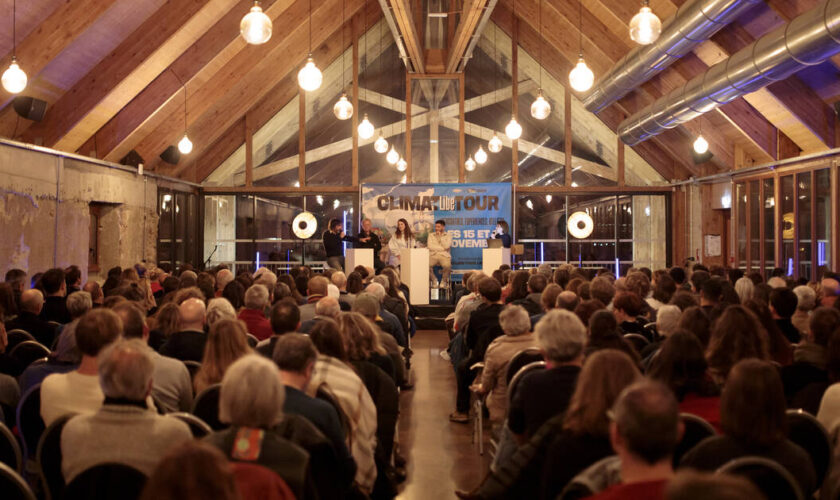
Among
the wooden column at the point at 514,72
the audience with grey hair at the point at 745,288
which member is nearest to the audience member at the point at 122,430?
the audience with grey hair at the point at 745,288

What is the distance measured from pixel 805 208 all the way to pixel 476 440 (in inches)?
314

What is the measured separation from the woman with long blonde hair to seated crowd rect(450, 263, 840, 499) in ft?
4.35

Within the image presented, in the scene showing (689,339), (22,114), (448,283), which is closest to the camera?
(689,339)

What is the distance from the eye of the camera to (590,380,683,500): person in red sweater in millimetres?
1990

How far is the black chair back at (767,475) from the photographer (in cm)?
227

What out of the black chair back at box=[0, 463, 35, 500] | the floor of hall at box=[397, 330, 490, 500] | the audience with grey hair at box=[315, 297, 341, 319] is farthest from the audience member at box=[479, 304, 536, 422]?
the black chair back at box=[0, 463, 35, 500]

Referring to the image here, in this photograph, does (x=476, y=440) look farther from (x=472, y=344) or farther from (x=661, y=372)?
(x=661, y=372)

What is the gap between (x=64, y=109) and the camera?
10.1 metres

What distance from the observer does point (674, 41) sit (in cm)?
905

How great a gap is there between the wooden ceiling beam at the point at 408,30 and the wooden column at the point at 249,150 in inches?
146

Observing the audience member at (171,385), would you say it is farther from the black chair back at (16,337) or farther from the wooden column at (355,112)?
the wooden column at (355,112)

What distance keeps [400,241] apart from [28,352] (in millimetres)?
10414

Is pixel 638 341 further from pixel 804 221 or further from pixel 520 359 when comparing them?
pixel 804 221

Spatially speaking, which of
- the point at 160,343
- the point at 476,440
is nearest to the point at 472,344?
the point at 476,440
